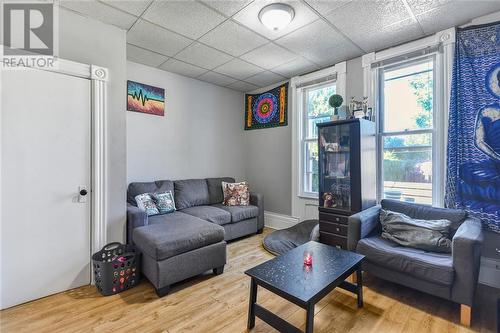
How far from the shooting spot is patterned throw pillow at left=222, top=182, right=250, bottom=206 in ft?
12.5

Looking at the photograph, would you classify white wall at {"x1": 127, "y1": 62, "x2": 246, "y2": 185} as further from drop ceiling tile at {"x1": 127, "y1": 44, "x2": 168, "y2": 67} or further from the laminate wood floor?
the laminate wood floor

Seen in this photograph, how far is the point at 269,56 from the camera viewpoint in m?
3.17

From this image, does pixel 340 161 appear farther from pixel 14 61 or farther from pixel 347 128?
pixel 14 61

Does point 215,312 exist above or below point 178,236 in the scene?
below

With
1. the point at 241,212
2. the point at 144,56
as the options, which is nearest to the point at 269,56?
the point at 144,56

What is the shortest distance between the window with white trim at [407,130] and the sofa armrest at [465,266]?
1.02m

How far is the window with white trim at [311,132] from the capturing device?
377 cm

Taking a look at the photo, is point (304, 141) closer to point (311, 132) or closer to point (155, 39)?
point (311, 132)

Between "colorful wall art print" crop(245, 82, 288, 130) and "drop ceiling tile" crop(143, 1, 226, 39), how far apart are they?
76.2 inches

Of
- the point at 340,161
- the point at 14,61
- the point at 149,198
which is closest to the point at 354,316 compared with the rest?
the point at 340,161

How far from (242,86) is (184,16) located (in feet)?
7.20

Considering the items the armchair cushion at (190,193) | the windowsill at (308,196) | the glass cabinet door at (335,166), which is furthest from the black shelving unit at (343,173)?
the armchair cushion at (190,193)

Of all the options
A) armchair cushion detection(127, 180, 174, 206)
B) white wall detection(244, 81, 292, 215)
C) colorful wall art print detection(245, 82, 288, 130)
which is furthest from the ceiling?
armchair cushion detection(127, 180, 174, 206)

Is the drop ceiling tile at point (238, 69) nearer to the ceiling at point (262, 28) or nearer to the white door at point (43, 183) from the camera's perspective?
the ceiling at point (262, 28)
